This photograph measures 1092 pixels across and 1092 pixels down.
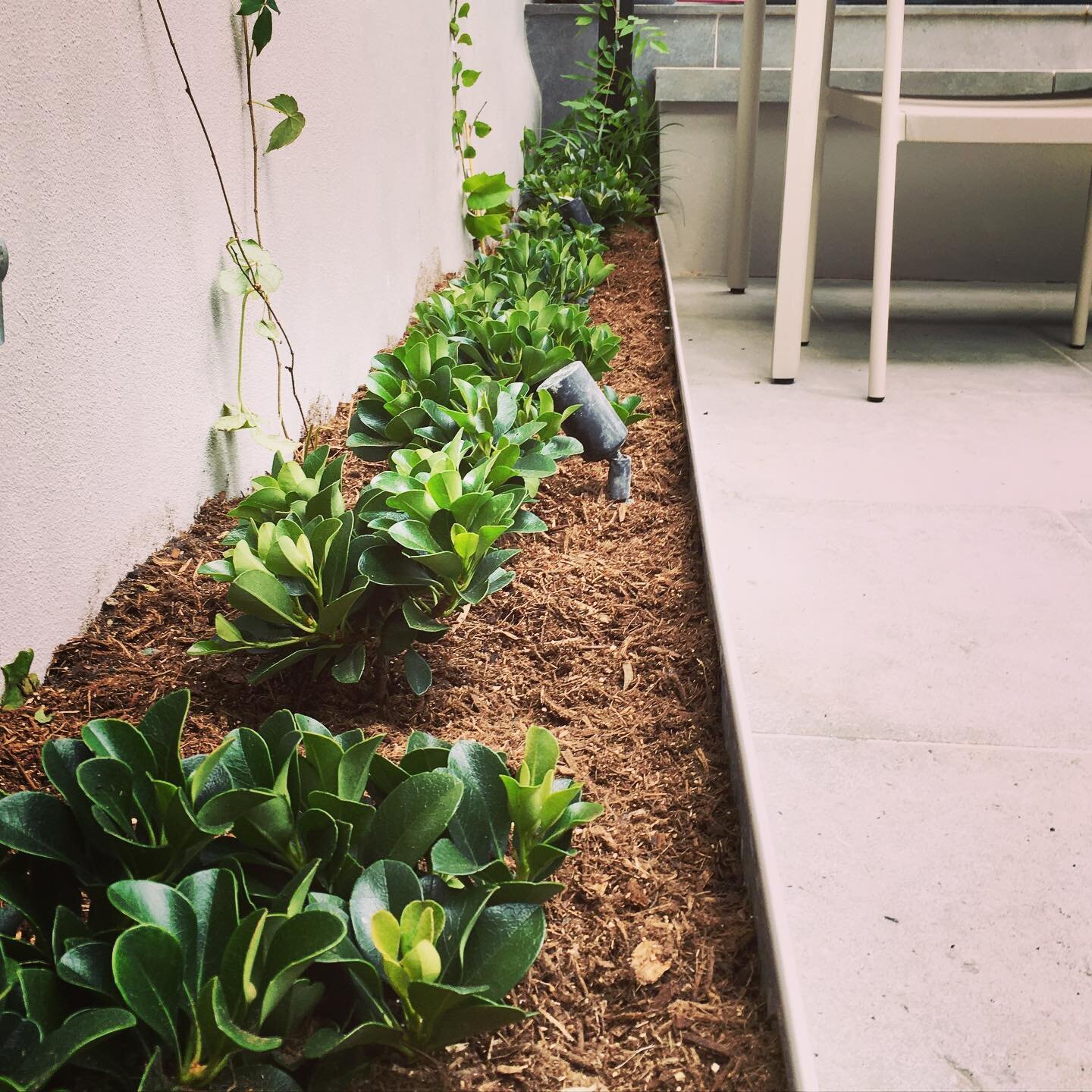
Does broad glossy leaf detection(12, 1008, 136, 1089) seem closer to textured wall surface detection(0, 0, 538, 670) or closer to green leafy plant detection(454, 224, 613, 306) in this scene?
textured wall surface detection(0, 0, 538, 670)

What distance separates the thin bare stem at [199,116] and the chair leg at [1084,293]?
2.19m

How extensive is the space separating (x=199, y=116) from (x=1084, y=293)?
91.9 inches

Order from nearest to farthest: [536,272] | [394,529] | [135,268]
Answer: [394,529] < [135,268] < [536,272]

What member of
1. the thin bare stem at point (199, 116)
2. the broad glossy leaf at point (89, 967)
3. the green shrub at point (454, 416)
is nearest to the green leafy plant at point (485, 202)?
the green shrub at point (454, 416)

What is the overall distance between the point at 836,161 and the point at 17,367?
3.16 meters

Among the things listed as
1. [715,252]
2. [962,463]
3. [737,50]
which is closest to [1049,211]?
[715,252]

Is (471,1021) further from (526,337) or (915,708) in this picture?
(526,337)

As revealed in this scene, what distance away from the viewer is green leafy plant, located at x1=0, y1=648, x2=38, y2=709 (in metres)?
0.98

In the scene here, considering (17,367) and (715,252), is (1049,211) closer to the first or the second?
(715,252)

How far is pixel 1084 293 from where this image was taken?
2.74 metres

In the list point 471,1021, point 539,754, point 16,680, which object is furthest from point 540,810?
point 16,680

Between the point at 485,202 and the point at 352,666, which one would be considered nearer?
the point at 352,666

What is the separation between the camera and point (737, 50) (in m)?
4.19

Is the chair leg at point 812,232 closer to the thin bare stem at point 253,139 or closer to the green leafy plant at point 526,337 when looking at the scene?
the green leafy plant at point 526,337
